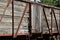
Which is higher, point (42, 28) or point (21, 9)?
point (21, 9)

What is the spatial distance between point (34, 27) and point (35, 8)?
69 cm

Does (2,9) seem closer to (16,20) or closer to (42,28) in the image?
(16,20)

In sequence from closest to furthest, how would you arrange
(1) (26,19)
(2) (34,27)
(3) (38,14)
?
(1) (26,19), (2) (34,27), (3) (38,14)

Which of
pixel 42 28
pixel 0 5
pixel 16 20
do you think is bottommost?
pixel 42 28

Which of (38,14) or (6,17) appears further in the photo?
(38,14)

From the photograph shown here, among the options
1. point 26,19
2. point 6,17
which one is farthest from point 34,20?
point 6,17

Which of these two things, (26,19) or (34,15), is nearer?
(26,19)

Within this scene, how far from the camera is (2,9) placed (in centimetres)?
662

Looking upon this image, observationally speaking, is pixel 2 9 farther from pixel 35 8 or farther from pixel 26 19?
pixel 35 8

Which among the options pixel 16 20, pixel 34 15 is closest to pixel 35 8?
pixel 34 15

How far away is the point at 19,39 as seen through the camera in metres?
6.79

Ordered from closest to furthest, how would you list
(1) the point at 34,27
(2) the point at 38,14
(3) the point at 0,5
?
(3) the point at 0,5 < (1) the point at 34,27 < (2) the point at 38,14

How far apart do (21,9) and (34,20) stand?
0.93 m

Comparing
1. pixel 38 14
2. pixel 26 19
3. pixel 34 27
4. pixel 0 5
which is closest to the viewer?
pixel 0 5
